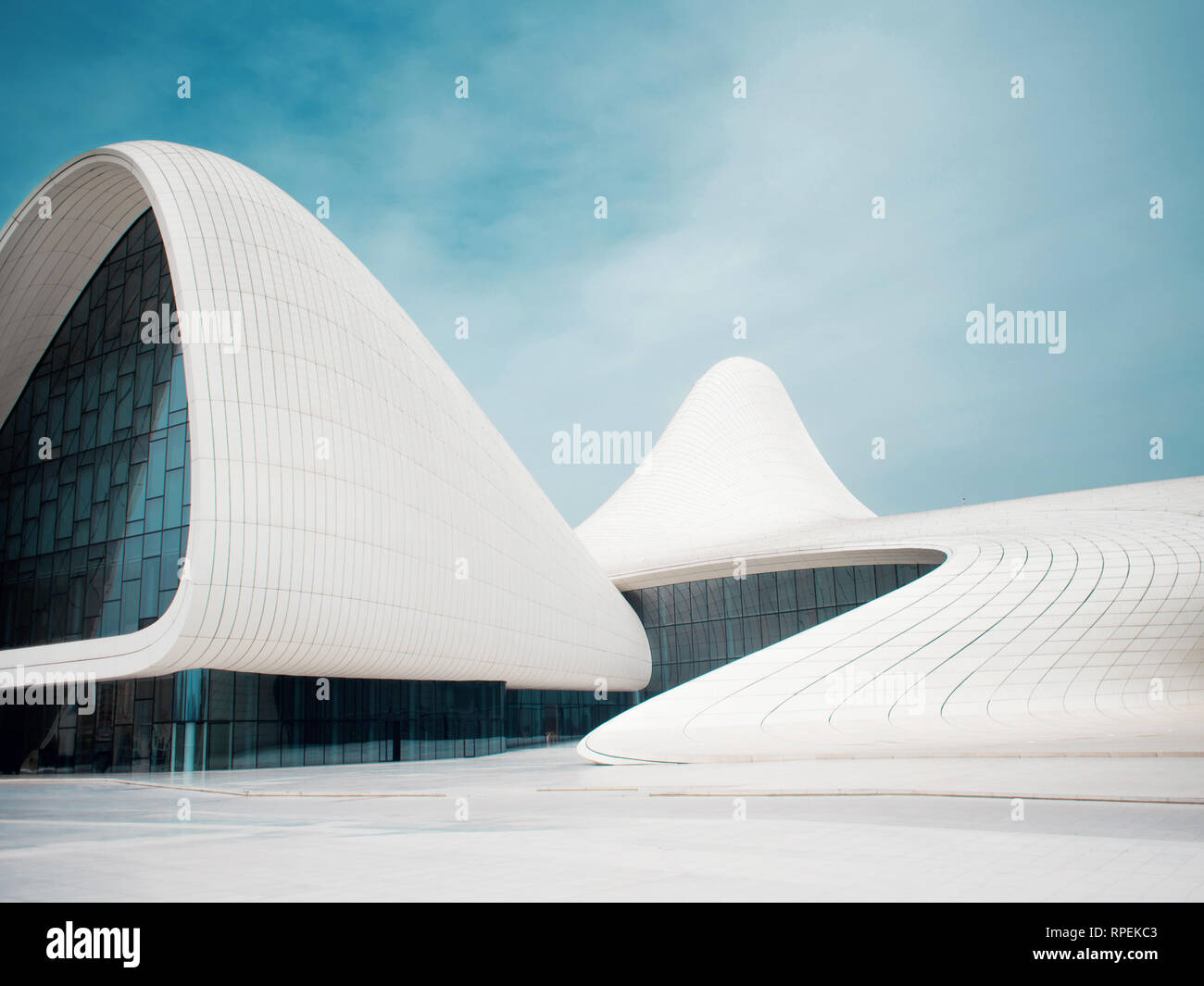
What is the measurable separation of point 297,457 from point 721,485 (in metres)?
34.6

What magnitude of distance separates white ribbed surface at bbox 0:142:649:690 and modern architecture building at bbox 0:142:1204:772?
0.08 m

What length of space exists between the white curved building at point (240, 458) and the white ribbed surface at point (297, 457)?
2.4 inches

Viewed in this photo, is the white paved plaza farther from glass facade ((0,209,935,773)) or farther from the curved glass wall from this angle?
the curved glass wall

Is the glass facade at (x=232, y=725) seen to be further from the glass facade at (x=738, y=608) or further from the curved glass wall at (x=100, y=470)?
the glass facade at (x=738, y=608)

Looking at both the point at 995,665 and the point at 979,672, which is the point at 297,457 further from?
the point at 995,665

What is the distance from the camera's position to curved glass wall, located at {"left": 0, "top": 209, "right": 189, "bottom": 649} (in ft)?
86.1

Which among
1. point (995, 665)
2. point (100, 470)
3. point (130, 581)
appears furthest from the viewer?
point (100, 470)

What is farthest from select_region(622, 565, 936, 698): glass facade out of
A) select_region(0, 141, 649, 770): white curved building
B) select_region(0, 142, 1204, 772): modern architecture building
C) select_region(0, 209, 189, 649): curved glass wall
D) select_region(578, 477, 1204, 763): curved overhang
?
select_region(0, 209, 189, 649): curved glass wall

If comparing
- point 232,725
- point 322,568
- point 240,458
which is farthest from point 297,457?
point 232,725

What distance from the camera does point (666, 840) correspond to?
821cm

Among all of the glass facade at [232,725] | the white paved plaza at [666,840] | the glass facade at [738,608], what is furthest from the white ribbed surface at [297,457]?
the glass facade at [738,608]

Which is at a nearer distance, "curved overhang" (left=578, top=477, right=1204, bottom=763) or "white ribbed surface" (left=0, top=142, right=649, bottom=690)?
"curved overhang" (left=578, top=477, right=1204, bottom=763)

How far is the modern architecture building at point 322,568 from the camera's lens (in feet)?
72.8
